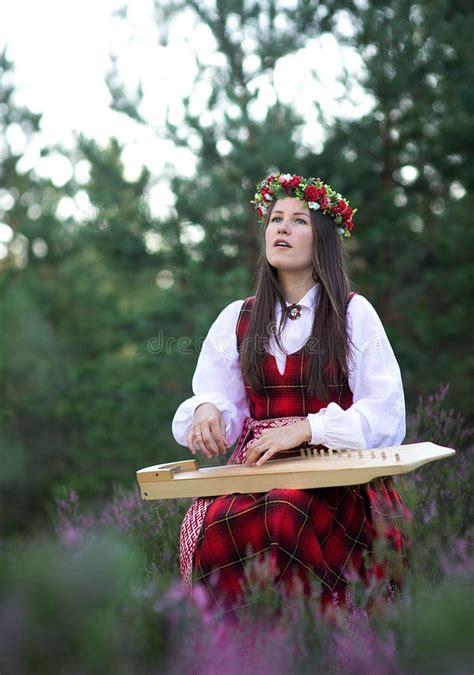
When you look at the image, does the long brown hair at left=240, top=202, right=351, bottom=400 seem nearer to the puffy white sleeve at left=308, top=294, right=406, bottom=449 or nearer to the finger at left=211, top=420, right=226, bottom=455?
the puffy white sleeve at left=308, top=294, right=406, bottom=449

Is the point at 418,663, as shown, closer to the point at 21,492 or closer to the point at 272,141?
the point at 272,141

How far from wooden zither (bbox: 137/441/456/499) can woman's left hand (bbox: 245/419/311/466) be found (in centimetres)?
3

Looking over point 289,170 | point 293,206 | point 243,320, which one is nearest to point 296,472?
point 243,320

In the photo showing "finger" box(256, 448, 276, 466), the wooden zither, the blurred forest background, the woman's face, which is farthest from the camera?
the blurred forest background

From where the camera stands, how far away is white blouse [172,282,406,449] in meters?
2.46

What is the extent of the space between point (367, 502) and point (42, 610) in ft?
4.85

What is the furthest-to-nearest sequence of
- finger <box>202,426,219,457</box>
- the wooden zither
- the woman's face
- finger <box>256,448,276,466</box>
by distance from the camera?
the woman's face → finger <box>202,426,219,457</box> → finger <box>256,448,276,466</box> → the wooden zither

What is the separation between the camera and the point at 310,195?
2867 mm

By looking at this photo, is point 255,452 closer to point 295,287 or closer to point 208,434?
point 208,434

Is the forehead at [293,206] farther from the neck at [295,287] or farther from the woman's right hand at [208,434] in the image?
the woman's right hand at [208,434]

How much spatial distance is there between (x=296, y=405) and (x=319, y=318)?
305mm

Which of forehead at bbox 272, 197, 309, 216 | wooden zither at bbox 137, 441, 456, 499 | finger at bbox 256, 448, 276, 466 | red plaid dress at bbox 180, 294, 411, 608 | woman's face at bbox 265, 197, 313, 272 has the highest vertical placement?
forehead at bbox 272, 197, 309, 216

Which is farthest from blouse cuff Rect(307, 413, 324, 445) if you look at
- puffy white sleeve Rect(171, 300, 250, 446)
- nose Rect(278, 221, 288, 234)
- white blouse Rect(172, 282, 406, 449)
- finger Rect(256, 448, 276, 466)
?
nose Rect(278, 221, 288, 234)

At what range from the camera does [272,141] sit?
650 cm
